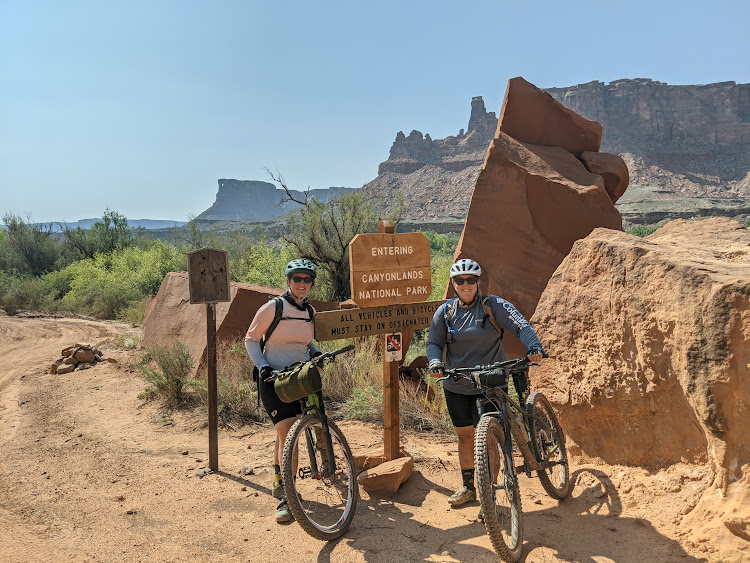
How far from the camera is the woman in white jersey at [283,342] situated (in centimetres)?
402

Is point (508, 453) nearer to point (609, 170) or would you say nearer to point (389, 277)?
point (389, 277)

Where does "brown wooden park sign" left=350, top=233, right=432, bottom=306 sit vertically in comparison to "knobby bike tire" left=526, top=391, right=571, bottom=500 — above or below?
above

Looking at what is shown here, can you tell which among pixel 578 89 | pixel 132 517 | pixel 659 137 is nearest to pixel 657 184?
pixel 659 137

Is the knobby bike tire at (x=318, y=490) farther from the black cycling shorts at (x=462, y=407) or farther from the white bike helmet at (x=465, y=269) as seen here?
the white bike helmet at (x=465, y=269)

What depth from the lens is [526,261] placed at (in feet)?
26.1

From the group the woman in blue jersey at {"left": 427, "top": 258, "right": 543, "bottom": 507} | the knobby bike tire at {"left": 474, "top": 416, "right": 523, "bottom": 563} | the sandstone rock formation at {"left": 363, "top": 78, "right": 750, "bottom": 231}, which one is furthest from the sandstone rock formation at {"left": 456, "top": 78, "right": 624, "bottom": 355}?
the sandstone rock formation at {"left": 363, "top": 78, "right": 750, "bottom": 231}

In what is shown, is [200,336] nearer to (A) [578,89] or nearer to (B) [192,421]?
(B) [192,421]

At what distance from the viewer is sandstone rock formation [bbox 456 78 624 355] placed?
784cm

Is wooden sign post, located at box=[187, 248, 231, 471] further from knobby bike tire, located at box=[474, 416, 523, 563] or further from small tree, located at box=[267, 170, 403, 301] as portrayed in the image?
small tree, located at box=[267, 170, 403, 301]

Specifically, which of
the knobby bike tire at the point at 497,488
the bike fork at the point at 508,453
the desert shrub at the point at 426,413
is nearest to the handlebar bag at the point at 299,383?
the knobby bike tire at the point at 497,488

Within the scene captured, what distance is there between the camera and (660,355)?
3.77 meters

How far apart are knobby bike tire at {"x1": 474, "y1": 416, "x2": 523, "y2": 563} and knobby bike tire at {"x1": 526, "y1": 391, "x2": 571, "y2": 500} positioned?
1.46ft

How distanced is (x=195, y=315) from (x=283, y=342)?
546cm

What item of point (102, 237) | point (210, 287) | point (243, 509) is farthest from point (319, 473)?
point (102, 237)
